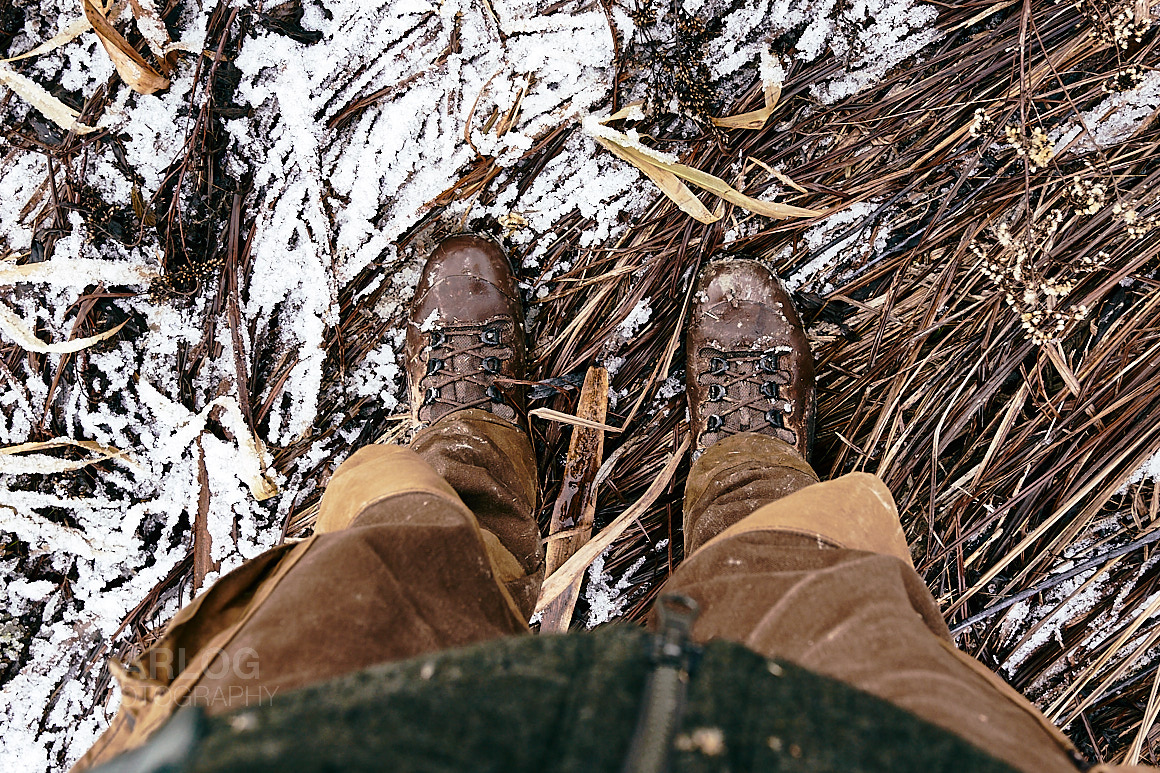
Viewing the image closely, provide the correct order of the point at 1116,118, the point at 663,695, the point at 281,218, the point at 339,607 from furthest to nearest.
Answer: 1. the point at 281,218
2. the point at 1116,118
3. the point at 339,607
4. the point at 663,695

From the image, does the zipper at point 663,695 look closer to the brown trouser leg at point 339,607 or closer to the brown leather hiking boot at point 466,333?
the brown trouser leg at point 339,607

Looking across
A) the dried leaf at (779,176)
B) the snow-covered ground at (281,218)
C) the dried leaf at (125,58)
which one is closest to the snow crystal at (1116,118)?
the snow-covered ground at (281,218)

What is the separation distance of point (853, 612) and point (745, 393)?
2.41 feet

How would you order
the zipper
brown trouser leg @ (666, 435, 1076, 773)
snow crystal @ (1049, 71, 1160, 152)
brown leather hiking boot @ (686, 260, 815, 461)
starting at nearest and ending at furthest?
the zipper, brown trouser leg @ (666, 435, 1076, 773), snow crystal @ (1049, 71, 1160, 152), brown leather hiking boot @ (686, 260, 815, 461)

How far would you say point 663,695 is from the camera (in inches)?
21.0

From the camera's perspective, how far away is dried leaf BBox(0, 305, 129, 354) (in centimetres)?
141

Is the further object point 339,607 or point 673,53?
point 673,53

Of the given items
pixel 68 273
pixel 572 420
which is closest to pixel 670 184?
pixel 572 420

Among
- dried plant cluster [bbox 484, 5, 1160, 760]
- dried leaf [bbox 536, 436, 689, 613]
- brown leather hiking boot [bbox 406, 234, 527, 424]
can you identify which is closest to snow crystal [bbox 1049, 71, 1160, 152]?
dried plant cluster [bbox 484, 5, 1160, 760]

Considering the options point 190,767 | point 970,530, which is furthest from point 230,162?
point 970,530

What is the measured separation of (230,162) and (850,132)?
137 cm

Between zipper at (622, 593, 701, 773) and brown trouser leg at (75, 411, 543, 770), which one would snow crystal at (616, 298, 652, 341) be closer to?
brown trouser leg at (75, 411, 543, 770)

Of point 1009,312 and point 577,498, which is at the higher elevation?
point 1009,312

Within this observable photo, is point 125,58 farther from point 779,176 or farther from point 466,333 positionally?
point 779,176
